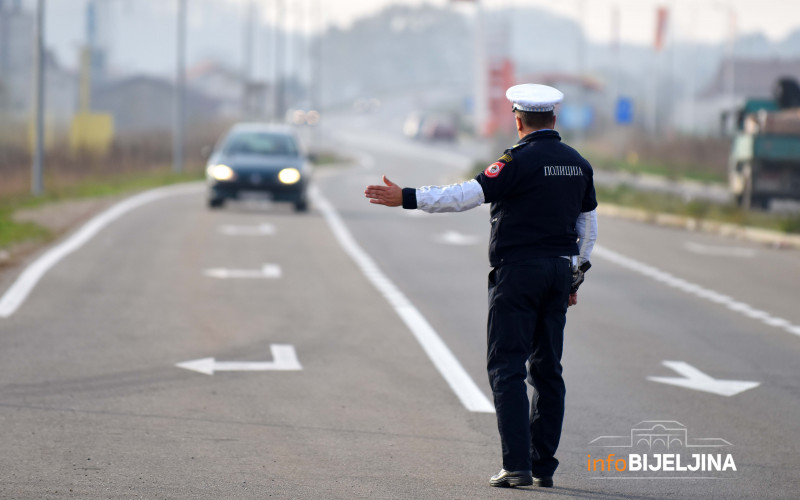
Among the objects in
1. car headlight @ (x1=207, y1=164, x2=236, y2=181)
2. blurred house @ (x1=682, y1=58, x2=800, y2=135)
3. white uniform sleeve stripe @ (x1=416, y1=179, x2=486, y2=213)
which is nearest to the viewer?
white uniform sleeve stripe @ (x1=416, y1=179, x2=486, y2=213)

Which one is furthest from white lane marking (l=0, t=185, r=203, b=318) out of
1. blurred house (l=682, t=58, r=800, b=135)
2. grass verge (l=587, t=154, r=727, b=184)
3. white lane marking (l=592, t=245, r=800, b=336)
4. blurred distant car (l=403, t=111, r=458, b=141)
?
blurred house (l=682, t=58, r=800, b=135)

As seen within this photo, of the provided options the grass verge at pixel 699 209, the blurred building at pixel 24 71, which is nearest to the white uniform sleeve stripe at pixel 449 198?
the grass verge at pixel 699 209

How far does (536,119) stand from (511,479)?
167 cm

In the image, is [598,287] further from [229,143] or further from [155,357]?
[229,143]

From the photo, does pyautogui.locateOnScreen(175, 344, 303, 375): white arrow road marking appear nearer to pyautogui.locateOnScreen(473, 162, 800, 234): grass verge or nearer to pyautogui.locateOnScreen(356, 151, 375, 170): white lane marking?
pyautogui.locateOnScreen(473, 162, 800, 234): grass verge

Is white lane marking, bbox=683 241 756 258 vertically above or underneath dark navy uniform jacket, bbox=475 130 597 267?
underneath

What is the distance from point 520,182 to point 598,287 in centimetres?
965

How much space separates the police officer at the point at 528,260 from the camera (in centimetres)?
648

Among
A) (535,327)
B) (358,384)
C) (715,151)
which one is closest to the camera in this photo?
(535,327)

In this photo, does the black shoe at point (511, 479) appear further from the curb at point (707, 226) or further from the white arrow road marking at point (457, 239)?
the curb at point (707, 226)

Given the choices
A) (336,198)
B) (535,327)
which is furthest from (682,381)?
(336,198)

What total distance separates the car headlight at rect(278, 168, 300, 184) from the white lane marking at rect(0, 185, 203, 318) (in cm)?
292

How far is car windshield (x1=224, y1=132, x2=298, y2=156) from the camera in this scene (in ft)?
91.2

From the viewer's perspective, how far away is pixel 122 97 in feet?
374
